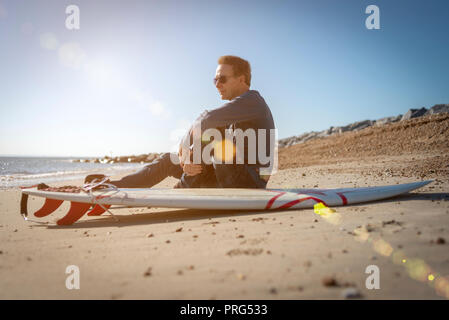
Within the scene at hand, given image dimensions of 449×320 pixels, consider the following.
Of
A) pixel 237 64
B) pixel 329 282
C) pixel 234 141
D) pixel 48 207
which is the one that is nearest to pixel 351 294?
pixel 329 282

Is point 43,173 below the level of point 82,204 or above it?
below

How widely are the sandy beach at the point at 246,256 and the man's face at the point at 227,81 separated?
60.6 inches

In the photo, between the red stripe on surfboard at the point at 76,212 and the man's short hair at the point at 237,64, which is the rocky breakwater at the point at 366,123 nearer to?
the man's short hair at the point at 237,64

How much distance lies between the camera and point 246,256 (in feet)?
4.79

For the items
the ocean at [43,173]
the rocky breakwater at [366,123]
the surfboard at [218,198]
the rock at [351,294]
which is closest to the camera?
the rock at [351,294]

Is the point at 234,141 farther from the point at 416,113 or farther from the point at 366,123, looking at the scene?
the point at 366,123

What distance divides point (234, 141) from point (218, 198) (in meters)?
0.65

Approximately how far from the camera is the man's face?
326 centimetres

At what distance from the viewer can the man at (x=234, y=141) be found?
2.75 meters

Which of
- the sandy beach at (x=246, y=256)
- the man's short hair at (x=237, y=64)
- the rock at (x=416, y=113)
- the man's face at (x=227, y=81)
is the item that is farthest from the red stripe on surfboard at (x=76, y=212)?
the rock at (x=416, y=113)

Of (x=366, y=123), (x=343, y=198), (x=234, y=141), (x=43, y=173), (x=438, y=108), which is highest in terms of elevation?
(x=366, y=123)

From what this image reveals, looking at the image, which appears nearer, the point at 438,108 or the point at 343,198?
the point at 343,198
